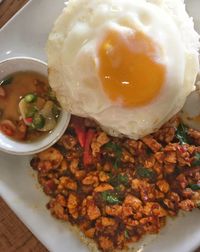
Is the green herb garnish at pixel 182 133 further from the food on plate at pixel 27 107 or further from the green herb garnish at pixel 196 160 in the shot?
the food on plate at pixel 27 107

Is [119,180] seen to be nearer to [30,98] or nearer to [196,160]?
[196,160]

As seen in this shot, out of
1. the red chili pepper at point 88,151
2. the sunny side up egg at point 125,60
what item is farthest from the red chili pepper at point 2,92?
the red chili pepper at point 88,151

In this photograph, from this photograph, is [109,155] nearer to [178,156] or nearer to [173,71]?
[178,156]

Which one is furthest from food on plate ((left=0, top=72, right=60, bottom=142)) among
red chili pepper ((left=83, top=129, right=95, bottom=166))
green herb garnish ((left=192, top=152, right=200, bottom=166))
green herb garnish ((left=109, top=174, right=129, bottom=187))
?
green herb garnish ((left=192, top=152, right=200, bottom=166))

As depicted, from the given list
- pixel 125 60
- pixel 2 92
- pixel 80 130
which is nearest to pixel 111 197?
pixel 80 130

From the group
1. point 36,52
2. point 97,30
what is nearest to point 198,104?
point 97,30

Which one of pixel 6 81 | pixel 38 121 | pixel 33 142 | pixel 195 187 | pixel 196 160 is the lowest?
pixel 195 187
